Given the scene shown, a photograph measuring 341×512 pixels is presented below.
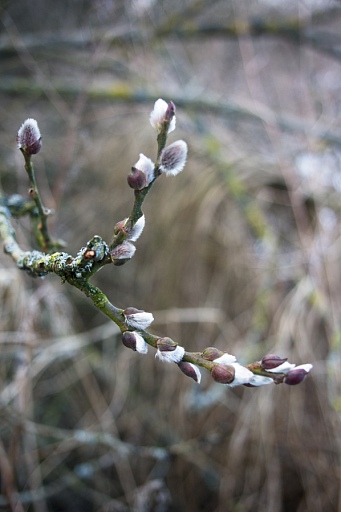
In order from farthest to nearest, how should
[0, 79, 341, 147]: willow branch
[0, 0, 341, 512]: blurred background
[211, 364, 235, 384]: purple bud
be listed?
[0, 79, 341, 147]: willow branch
[0, 0, 341, 512]: blurred background
[211, 364, 235, 384]: purple bud

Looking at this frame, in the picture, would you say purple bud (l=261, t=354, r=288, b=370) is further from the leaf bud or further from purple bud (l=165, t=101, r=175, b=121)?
purple bud (l=165, t=101, r=175, b=121)

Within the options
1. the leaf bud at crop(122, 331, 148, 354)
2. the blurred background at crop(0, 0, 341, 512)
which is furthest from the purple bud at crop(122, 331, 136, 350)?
the blurred background at crop(0, 0, 341, 512)

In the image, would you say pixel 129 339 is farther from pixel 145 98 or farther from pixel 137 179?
pixel 145 98

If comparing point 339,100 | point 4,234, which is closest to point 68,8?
point 339,100

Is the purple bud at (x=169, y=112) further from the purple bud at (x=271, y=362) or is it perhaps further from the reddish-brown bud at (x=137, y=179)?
the purple bud at (x=271, y=362)

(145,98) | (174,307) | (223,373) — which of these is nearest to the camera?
(223,373)

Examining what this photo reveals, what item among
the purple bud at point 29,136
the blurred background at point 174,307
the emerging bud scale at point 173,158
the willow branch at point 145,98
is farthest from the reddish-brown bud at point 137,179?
the willow branch at point 145,98

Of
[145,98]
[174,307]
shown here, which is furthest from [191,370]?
[145,98]
